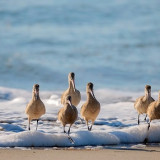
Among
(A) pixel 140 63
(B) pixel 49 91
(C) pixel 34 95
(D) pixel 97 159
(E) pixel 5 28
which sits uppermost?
(E) pixel 5 28

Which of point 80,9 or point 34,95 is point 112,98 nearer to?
point 34,95

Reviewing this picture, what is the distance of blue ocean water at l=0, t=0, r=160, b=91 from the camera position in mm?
16984

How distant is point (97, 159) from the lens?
24.3ft

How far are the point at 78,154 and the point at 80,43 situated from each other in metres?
15.5

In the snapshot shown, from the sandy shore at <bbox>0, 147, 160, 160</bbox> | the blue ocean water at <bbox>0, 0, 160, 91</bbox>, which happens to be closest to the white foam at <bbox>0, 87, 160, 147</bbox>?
Result: the sandy shore at <bbox>0, 147, 160, 160</bbox>

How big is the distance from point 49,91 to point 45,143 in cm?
650

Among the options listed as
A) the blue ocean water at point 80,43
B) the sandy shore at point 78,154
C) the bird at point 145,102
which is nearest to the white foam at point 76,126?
the bird at point 145,102

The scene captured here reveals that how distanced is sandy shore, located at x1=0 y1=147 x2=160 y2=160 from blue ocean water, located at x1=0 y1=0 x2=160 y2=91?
7.42 meters

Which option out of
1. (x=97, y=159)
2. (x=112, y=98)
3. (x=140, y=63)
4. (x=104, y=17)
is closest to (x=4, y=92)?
(x=112, y=98)

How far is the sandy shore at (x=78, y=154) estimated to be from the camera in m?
7.46

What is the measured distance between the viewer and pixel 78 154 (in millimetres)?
7715

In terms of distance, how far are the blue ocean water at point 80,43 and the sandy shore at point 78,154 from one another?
24.3 ft

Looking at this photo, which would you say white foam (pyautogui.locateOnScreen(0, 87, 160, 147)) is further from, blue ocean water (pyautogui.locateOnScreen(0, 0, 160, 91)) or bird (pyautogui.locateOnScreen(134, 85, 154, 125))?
blue ocean water (pyautogui.locateOnScreen(0, 0, 160, 91))

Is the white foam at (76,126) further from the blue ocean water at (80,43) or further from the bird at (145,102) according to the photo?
the blue ocean water at (80,43)
